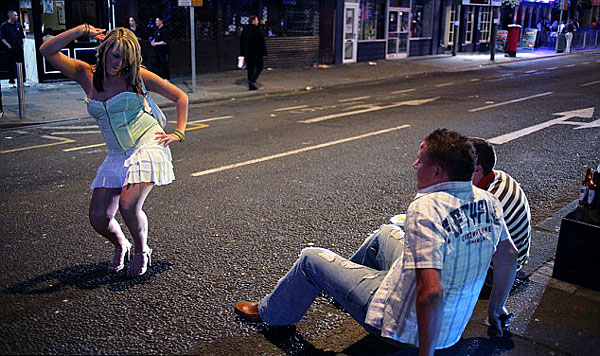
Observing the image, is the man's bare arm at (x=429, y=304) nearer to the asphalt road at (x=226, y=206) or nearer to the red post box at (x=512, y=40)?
the asphalt road at (x=226, y=206)

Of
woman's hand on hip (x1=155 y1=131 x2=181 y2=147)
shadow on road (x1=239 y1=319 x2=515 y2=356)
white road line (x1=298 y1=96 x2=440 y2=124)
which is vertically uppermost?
woman's hand on hip (x1=155 y1=131 x2=181 y2=147)

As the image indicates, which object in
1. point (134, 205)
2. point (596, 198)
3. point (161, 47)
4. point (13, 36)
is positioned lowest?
point (134, 205)

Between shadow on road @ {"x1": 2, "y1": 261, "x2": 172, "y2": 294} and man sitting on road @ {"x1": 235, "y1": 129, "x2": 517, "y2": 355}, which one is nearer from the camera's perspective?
man sitting on road @ {"x1": 235, "y1": 129, "x2": 517, "y2": 355}

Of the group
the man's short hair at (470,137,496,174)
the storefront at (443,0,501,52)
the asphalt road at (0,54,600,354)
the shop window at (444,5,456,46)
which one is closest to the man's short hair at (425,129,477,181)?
the man's short hair at (470,137,496,174)

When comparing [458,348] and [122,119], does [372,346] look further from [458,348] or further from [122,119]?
[122,119]

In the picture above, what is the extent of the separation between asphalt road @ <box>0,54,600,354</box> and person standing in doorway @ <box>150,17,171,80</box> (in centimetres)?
384

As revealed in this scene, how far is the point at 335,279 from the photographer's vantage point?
125 inches

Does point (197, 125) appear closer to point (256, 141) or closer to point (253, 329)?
point (256, 141)

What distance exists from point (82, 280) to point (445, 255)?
2.79 metres

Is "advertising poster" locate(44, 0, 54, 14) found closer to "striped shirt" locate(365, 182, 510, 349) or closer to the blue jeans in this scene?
the blue jeans

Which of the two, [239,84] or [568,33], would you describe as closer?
[239,84]

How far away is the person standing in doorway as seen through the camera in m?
16.4

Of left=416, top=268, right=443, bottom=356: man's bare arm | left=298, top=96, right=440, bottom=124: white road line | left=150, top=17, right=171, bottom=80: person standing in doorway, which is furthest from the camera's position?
left=150, top=17, right=171, bottom=80: person standing in doorway

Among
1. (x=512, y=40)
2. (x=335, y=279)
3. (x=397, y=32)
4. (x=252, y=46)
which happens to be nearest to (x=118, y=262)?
(x=335, y=279)
